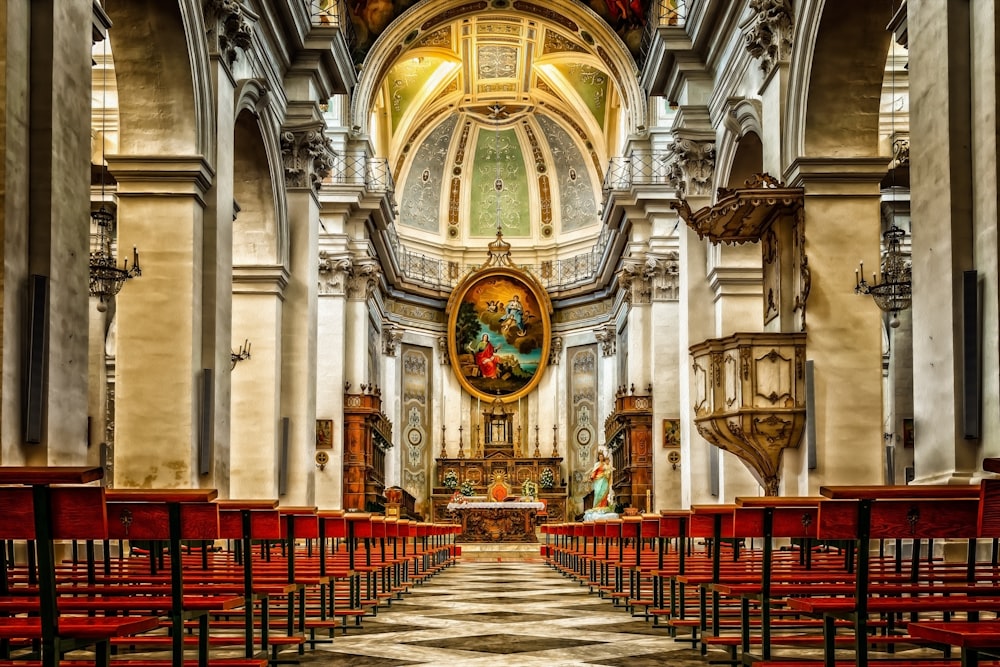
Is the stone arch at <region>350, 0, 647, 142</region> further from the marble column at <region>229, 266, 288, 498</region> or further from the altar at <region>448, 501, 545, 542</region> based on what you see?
the marble column at <region>229, 266, 288, 498</region>

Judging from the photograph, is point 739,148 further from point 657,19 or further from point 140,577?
point 140,577

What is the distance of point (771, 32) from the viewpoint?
14.4 metres

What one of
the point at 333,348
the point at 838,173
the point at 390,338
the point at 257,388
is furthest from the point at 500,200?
the point at 838,173

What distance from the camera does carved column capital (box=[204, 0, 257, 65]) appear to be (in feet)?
45.6

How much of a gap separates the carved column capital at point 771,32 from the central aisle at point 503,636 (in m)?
6.67

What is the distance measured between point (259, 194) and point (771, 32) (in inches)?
299

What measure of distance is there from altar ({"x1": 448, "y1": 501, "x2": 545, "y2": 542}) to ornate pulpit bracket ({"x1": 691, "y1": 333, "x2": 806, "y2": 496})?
1536cm

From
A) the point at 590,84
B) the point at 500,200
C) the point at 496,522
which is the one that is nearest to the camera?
the point at 496,522

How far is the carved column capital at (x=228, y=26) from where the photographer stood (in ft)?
45.6

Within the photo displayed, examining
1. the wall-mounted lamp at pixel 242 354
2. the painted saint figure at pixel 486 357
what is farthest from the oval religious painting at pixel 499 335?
the wall-mounted lamp at pixel 242 354

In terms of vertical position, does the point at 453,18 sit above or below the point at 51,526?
above

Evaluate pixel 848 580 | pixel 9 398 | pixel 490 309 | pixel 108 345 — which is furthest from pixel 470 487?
pixel 848 580

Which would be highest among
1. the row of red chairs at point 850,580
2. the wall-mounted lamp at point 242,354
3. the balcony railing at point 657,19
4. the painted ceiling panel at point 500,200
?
the balcony railing at point 657,19

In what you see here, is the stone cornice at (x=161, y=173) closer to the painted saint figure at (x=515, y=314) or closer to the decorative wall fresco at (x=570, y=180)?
the painted saint figure at (x=515, y=314)
